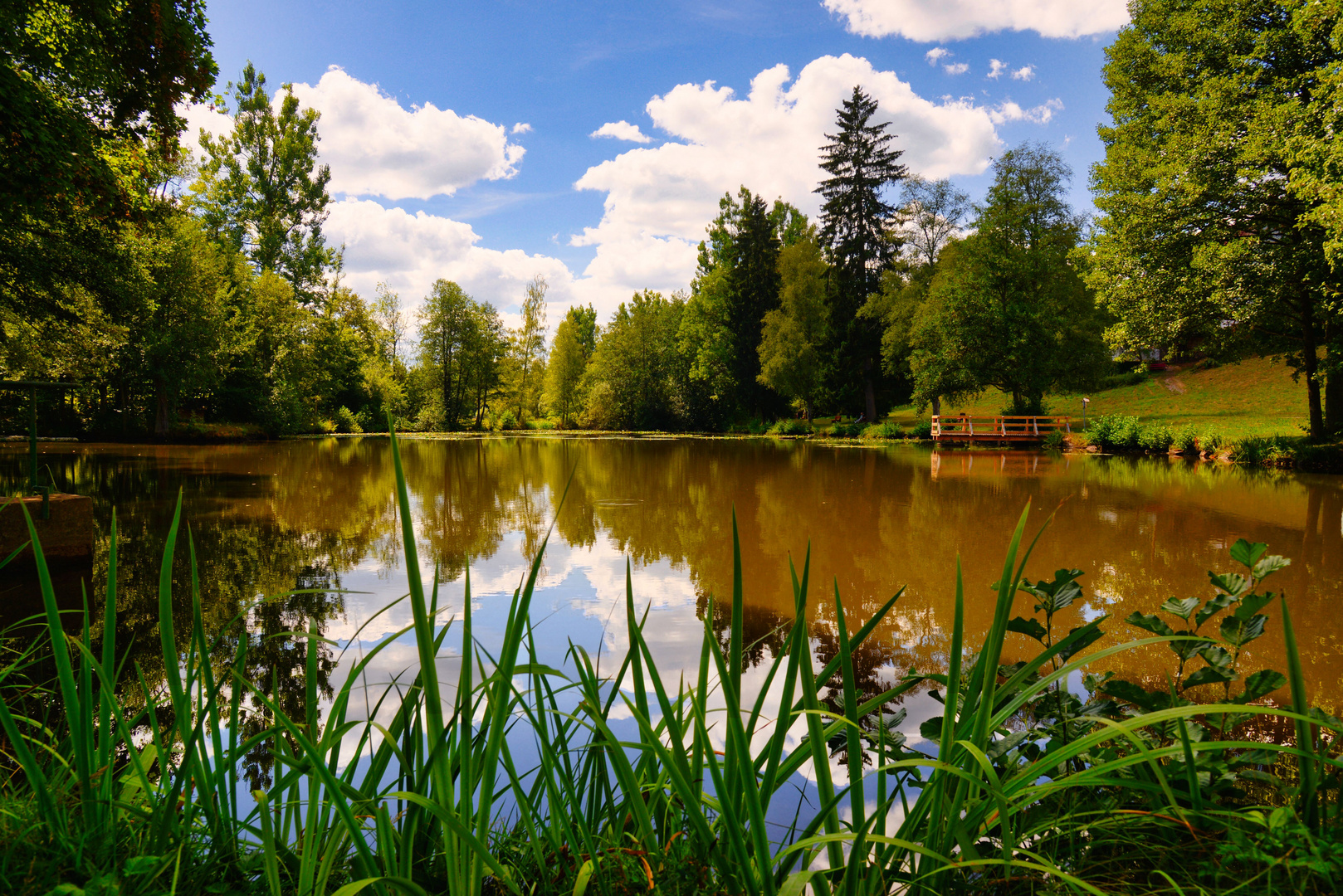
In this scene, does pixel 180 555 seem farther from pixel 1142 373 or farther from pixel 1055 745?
pixel 1142 373

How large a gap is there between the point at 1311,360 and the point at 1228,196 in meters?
3.79

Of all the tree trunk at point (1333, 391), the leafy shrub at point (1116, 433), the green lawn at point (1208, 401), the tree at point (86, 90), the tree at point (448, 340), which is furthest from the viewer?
the tree at point (448, 340)

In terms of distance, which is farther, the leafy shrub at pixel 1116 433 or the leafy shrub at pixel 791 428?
the leafy shrub at pixel 791 428

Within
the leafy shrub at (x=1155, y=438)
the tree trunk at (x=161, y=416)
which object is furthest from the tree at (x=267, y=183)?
the leafy shrub at (x=1155, y=438)

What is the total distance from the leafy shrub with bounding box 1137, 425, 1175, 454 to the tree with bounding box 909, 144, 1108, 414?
617 cm

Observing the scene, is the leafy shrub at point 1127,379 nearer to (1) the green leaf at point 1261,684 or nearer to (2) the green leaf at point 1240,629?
(2) the green leaf at point 1240,629

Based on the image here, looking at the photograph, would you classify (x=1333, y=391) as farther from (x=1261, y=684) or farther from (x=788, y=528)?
(x=1261, y=684)

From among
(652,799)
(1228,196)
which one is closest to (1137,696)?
(652,799)

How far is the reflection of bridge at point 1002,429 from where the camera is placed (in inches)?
874

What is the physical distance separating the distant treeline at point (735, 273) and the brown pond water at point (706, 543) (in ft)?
7.70

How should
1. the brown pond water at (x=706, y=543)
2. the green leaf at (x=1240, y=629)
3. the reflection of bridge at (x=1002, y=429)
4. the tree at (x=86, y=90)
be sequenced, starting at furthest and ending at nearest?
1. the reflection of bridge at (x=1002, y=429)
2. the tree at (x=86, y=90)
3. the brown pond water at (x=706, y=543)
4. the green leaf at (x=1240, y=629)

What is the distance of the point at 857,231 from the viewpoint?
33.7 m

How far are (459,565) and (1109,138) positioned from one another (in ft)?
70.3

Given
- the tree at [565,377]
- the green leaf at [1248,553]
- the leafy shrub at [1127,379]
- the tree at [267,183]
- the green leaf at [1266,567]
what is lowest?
the green leaf at [1266,567]
